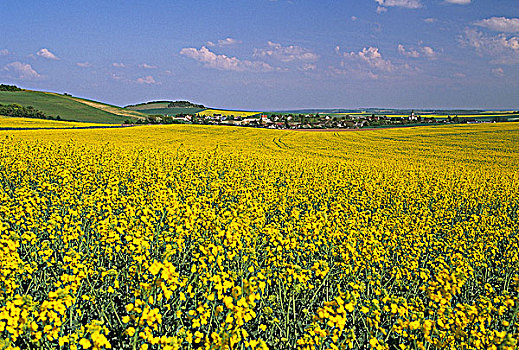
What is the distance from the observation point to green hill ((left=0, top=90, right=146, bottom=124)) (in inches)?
2822

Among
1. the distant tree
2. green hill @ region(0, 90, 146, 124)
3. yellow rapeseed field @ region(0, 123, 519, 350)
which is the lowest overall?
yellow rapeseed field @ region(0, 123, 519, 350)

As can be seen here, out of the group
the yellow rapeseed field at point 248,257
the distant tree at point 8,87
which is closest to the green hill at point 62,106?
the distant tree at point 8,87

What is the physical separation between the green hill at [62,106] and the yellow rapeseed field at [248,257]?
6463 centimetres

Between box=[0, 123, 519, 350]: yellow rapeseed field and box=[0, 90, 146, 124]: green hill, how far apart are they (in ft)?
212

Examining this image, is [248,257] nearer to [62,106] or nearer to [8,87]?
[62,106]

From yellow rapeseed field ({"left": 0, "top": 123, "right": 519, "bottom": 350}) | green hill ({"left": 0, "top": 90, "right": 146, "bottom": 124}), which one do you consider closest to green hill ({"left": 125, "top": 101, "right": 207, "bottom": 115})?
green hill ({"left": 0, "top": 90, "right": 146, "bottom": 124})

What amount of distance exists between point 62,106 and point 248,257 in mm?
88281

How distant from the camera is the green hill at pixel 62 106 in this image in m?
71.7

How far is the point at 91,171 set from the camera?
10.3 meters

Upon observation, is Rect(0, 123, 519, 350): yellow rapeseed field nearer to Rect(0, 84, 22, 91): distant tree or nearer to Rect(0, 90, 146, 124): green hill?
Rect(0, 90, 146, 124): green hill

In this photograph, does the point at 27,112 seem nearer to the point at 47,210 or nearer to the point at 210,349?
the point at 47,210

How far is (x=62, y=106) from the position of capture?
80.2m

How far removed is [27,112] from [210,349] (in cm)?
7457

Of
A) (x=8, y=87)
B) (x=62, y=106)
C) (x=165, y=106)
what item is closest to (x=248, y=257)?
(x=62, y=106)
